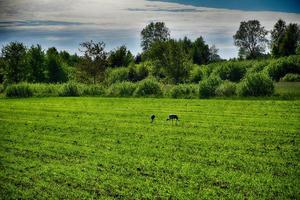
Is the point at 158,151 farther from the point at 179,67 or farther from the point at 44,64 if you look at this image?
the point at 44,64

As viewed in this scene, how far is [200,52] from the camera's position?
71.9 metres

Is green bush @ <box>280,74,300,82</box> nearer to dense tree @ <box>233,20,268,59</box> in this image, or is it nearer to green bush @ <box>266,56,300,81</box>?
green bush @ <box>266,56,300,81</box>

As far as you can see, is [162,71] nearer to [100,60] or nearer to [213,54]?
[100,60]

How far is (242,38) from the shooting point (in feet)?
226

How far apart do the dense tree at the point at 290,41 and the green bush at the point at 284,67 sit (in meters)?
12.0

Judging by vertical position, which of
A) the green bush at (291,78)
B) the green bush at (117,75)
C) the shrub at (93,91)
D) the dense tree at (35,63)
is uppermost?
the dense tree at (35,63)

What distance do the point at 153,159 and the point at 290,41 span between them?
4776cm

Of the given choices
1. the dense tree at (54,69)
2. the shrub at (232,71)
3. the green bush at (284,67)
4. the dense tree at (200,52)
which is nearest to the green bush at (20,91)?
the dense tree at (54,69)

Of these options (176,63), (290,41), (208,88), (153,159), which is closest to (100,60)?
(176,63)

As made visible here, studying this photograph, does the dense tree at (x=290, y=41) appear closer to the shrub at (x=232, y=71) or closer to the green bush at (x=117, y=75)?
the shrub at (x=232, y=71)

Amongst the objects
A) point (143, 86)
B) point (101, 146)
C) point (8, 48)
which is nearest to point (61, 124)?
point (101, 146)

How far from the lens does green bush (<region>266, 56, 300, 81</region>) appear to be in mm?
40000

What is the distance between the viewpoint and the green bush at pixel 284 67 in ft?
131

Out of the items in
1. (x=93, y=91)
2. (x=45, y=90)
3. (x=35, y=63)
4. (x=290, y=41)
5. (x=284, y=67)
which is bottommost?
(x=93, y=91)
